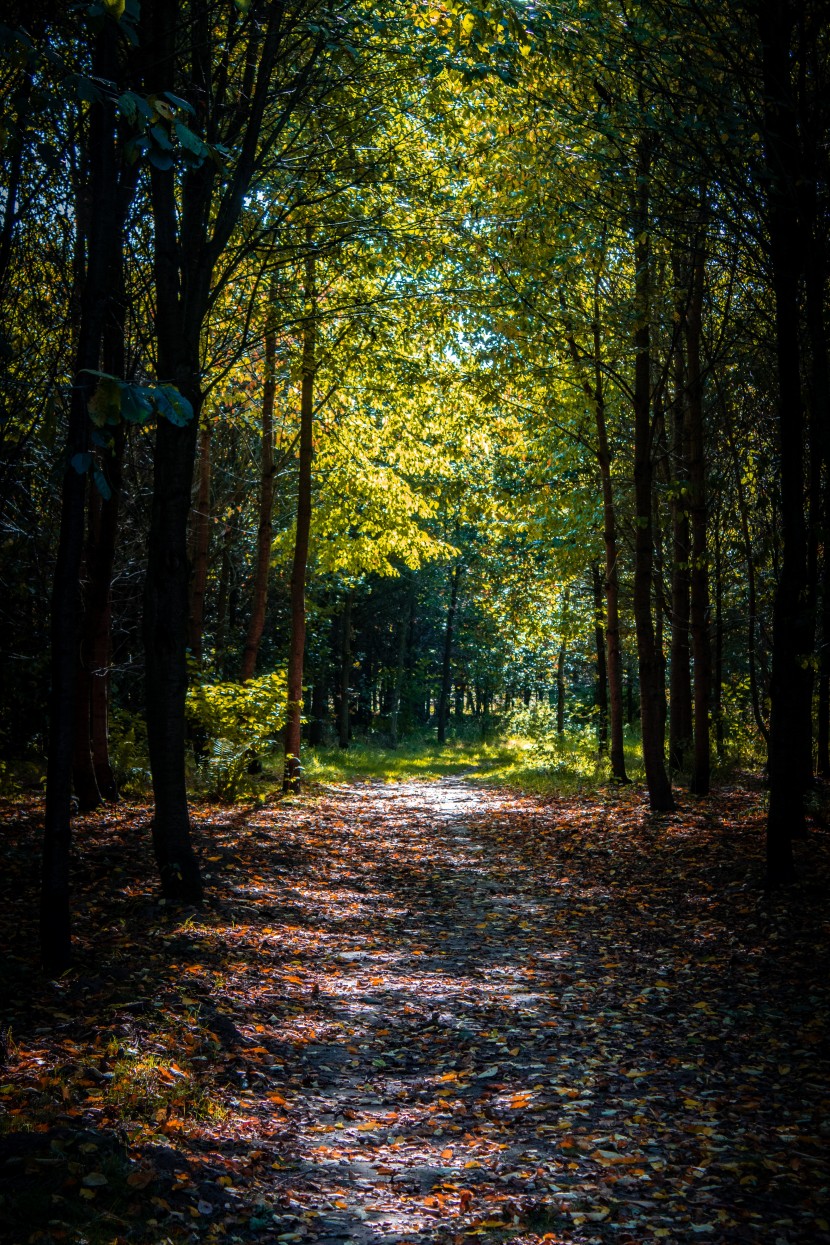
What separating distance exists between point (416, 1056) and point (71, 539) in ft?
11.3

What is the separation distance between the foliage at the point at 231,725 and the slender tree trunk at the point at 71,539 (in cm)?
671

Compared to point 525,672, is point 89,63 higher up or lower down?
higher up

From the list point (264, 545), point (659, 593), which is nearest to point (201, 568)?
point (264, 545)

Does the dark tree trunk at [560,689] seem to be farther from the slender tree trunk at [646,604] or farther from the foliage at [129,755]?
the foliage at [129,755]

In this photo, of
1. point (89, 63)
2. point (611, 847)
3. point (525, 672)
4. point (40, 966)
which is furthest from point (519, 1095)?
point (525, 672)

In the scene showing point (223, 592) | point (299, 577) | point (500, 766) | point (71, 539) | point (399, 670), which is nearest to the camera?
point (71, 539)

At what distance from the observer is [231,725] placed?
38.7 ft

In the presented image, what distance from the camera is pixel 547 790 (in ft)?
55.0

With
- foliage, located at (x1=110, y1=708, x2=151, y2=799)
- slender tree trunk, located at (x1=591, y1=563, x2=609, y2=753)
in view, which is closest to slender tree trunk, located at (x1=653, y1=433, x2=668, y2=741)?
slender tree trunk, located at (x1=591, y1=563, x2=609, y2=753)

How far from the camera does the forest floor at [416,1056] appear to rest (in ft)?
10.7

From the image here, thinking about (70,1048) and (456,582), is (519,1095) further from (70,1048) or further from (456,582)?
(456,582)

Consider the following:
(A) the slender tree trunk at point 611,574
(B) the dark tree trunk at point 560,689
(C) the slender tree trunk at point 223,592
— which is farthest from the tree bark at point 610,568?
(B) the dark tree trunk at point 560,689

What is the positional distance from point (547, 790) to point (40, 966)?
1261 cm

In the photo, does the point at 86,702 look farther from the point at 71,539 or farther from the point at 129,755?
the point at 71,539
